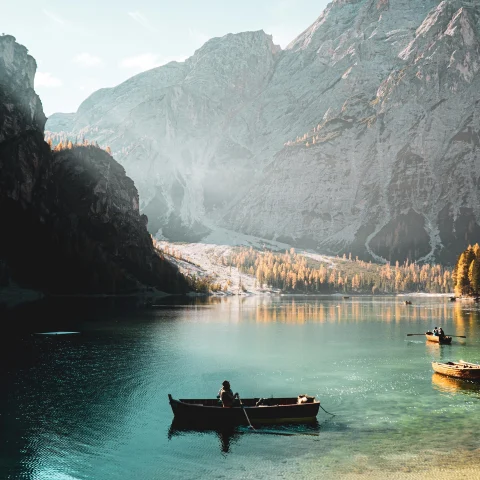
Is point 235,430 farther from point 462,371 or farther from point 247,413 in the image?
point 462,371

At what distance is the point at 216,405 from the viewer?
49469mm

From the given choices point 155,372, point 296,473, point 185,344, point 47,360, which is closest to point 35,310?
point 185,344

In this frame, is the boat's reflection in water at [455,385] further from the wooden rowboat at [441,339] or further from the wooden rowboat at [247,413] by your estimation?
the wooden rowboat at [441,339]

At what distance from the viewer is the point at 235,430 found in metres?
47.4

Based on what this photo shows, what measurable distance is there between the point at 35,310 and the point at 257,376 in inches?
4859

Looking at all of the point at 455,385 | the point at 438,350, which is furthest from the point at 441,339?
the point at 455,385

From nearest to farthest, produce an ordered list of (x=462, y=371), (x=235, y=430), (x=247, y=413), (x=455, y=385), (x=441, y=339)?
(x=235, y=430) → (x=247, y=413) → (x=455, y=385) → (x=462, y=371) → (x=441, y=339)

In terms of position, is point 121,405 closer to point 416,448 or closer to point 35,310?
point 416,448

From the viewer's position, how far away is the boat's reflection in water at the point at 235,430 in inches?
1822

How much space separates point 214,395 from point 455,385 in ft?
100

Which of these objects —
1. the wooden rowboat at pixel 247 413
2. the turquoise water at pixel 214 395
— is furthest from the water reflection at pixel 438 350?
the wooden rowboat at pixel 247 413

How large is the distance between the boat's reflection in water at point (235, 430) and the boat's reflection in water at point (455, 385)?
77.3 ft

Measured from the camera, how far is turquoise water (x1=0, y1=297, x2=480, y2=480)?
39.2m

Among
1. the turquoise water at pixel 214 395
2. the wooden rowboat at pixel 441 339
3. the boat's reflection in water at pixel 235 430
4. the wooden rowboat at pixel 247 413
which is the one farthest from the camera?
the wooden rowboat at pixel 441 339
